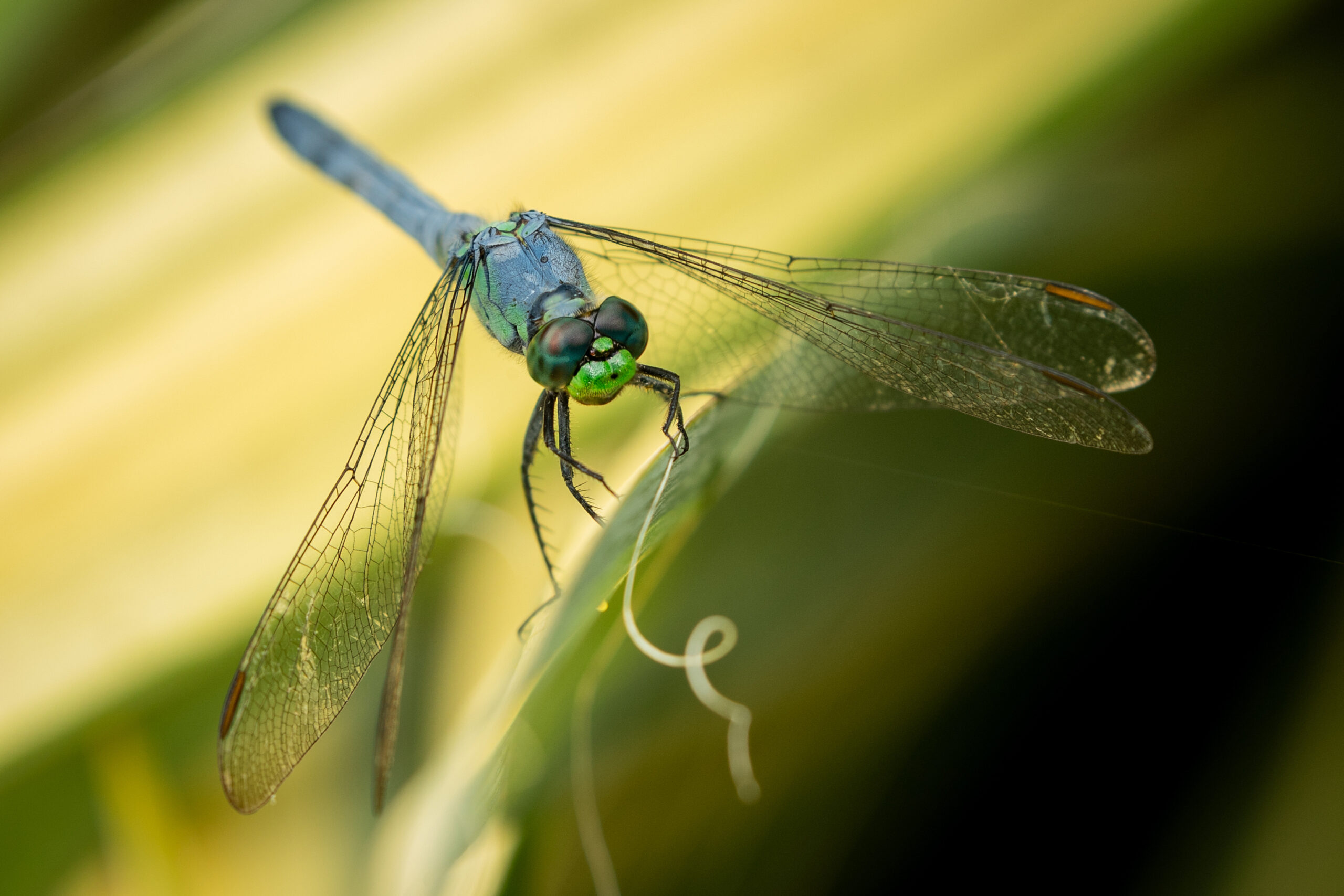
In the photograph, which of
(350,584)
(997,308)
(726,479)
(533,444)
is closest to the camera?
(726,479)

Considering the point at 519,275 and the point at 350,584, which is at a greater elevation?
the point at 519,275

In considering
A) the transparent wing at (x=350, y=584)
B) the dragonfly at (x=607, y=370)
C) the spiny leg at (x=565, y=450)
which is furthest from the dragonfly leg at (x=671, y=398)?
the transparent wing at (x=350, y=584)

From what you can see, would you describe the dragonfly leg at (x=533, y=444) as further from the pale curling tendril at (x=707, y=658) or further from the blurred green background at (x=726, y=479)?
the pale curling tendril at (x=707, y=658)

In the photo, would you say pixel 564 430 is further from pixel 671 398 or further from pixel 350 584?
pixel 350 584

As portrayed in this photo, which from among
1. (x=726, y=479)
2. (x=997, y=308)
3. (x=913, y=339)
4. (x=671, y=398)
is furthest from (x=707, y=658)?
(x=997, y=308)

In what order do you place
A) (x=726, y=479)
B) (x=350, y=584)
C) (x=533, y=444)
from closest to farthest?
1. (x=726, y=479)
2. (x=350, y=584)
3. (x=533, y=444)

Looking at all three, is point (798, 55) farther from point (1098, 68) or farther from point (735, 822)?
point (735, 822)
